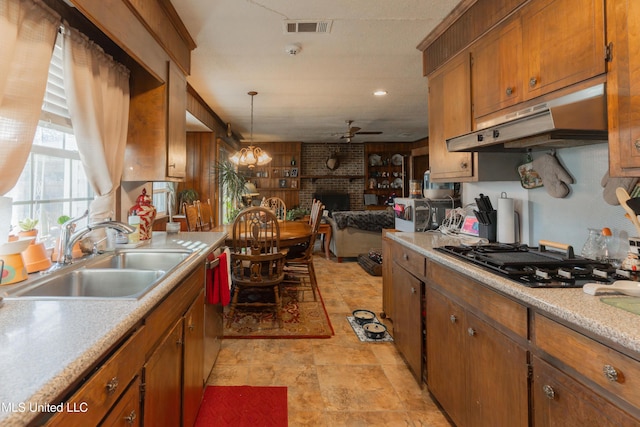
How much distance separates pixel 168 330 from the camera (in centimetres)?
127

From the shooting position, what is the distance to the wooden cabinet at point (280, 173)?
26.4 ft

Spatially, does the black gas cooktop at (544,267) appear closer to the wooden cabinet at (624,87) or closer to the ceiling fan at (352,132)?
the wooden cabinet at (624,87)

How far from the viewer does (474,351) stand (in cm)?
141

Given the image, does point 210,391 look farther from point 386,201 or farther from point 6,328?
point 386,201

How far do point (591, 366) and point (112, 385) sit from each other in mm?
1257

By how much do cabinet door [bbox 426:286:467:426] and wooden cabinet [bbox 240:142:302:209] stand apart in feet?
21.4

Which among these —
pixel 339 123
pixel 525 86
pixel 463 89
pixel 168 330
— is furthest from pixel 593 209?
pixel 339 123

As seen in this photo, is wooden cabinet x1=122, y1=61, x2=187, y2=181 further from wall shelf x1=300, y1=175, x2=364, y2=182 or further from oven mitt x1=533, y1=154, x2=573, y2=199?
wall shelf x1=300, y1=175, x2=364, y2=182

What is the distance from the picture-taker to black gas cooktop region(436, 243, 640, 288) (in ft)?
3.86

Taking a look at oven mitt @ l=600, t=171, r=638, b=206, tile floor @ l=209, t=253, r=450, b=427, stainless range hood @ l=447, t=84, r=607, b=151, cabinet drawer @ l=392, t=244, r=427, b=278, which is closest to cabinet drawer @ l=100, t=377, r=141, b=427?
tile floor @ l=209, t=253, r=450, b=427

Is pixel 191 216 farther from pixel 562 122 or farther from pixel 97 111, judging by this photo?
pixel 562 122

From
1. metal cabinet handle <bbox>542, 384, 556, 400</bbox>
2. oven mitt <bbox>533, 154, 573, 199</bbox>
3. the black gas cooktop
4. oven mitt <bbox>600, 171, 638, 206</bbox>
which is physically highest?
oven mitt <bbox>533, 154, 573, 199</bbox>

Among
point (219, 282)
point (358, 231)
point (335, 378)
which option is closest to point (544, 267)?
point (335, 378)

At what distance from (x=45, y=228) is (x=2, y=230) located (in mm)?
495
